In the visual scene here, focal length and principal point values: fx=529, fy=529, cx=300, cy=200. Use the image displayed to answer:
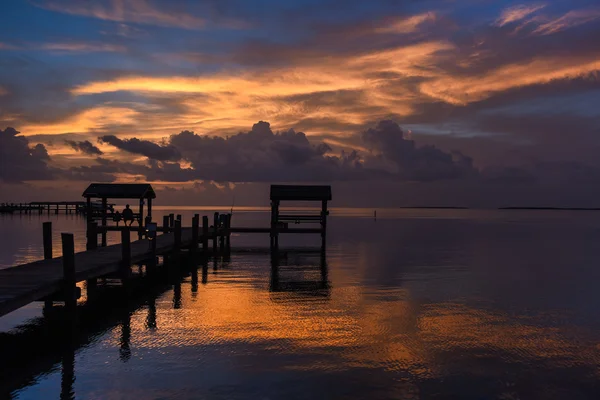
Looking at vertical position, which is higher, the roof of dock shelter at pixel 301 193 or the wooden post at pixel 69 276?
the roof of dock shelter at pixel 301 193

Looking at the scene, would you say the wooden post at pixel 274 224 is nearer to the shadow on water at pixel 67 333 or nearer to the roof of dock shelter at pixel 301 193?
the roof of dock shelter at pixel 301 193

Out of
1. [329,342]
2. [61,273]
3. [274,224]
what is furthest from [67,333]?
[274,224]

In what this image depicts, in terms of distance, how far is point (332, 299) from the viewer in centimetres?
1942

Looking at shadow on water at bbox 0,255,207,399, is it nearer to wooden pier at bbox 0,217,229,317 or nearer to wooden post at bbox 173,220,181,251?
wooden pier at bbox 0,217,229,317

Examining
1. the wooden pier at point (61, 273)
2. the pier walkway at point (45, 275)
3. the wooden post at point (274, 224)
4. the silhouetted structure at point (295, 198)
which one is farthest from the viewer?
the silhouetted structure at point (295, 198)

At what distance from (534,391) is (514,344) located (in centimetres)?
338

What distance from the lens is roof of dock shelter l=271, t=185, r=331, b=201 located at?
41062mm

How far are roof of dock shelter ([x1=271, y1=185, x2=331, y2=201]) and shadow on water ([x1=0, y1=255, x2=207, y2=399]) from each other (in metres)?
19.8

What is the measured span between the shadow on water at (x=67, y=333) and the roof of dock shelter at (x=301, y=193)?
19.8 m

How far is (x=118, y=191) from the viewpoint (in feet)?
131

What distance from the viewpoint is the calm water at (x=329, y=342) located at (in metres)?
10.2

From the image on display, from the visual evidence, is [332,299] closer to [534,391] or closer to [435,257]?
[534,391]

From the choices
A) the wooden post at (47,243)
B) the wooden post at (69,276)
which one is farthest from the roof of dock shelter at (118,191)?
the wooden post at (69,276)

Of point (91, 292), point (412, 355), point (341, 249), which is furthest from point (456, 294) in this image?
point (341, 249)
